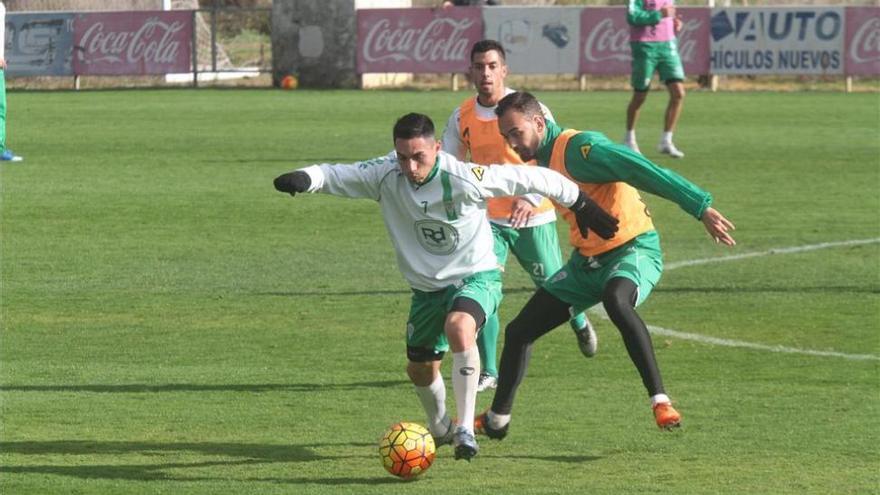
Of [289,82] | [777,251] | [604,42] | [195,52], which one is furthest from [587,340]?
[195,52]

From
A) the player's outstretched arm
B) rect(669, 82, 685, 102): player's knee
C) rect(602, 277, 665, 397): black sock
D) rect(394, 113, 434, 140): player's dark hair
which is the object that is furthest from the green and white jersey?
rect(669, 82, 685, 102): player's knee

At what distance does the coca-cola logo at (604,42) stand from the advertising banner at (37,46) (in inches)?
453

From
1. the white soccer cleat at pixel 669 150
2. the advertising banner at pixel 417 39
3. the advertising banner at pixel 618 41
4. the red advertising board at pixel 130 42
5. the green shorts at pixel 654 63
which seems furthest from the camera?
the red advertising board at pixel 130 42

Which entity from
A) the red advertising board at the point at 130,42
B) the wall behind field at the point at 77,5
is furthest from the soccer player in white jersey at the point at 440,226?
the wall behind field at the point at 77,5

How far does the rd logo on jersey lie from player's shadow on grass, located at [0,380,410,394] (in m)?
1.80

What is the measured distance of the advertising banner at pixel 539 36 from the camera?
34.6 m

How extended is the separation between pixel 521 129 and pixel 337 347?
123 inches

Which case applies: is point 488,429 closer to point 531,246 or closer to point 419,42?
point 531,246

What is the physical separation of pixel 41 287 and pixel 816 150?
1293cm

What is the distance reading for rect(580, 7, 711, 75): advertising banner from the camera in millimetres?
33812

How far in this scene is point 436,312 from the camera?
8219 millimetres

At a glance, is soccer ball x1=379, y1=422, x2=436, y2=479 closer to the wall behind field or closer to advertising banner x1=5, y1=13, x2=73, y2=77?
advertising banner x1=5, y1=13, x2=73, y2=77

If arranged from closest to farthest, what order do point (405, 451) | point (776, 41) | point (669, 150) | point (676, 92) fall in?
point (405, 451)
point (676, 92)
point (669, 150)
point (776, 41)

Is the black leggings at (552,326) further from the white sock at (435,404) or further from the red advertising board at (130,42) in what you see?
the red advertising board at (130,42)
